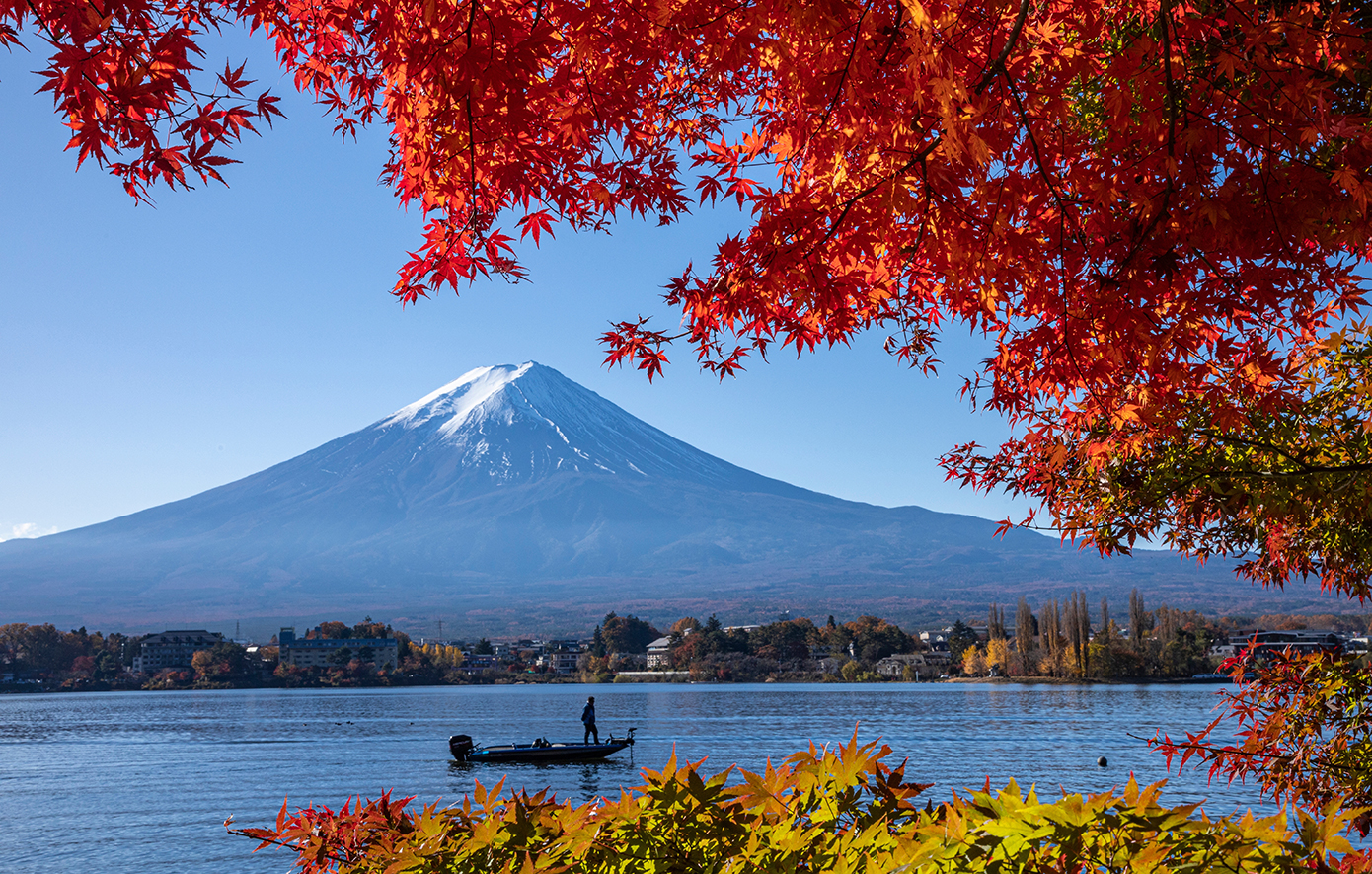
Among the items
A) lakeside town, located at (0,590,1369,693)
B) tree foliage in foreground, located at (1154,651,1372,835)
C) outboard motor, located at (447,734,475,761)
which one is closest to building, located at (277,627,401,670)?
lakeside town, located at (0,590,1369,693)

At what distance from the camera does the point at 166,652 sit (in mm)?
182875

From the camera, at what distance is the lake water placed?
117 feet

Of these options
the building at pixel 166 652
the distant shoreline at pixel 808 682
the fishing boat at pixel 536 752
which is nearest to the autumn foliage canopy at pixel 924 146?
the fishing boat at pixel 536 752

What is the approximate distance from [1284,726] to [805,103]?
660cm

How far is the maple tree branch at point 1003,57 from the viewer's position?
3.14 metres

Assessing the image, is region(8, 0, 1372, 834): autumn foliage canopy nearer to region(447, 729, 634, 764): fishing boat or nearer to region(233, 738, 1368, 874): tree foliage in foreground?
region(233, 738, 1368, 874): tree foliage in foreground

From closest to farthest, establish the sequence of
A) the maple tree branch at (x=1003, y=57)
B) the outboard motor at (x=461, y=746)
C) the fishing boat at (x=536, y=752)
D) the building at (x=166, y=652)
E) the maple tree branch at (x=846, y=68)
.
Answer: the maple tree branch at (x=1003, y=57) < the maple tree branch at (x=846, y=68) < the outboard motor at (x=461, y=746) < the fishing boat at (x=536, y=752) < the building at (x=166, y=652)

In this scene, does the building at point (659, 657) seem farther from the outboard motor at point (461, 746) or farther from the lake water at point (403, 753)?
the outboard motor at point (461, 746)

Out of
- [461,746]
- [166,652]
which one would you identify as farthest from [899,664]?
[166,652]

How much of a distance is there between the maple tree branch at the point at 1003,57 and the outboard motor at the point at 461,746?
165ft

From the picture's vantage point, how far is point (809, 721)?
3135 inches

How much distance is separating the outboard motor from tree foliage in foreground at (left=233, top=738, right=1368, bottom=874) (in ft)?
162

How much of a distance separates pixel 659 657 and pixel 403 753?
135 m

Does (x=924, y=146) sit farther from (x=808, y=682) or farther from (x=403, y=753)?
(x=808, y=682)
